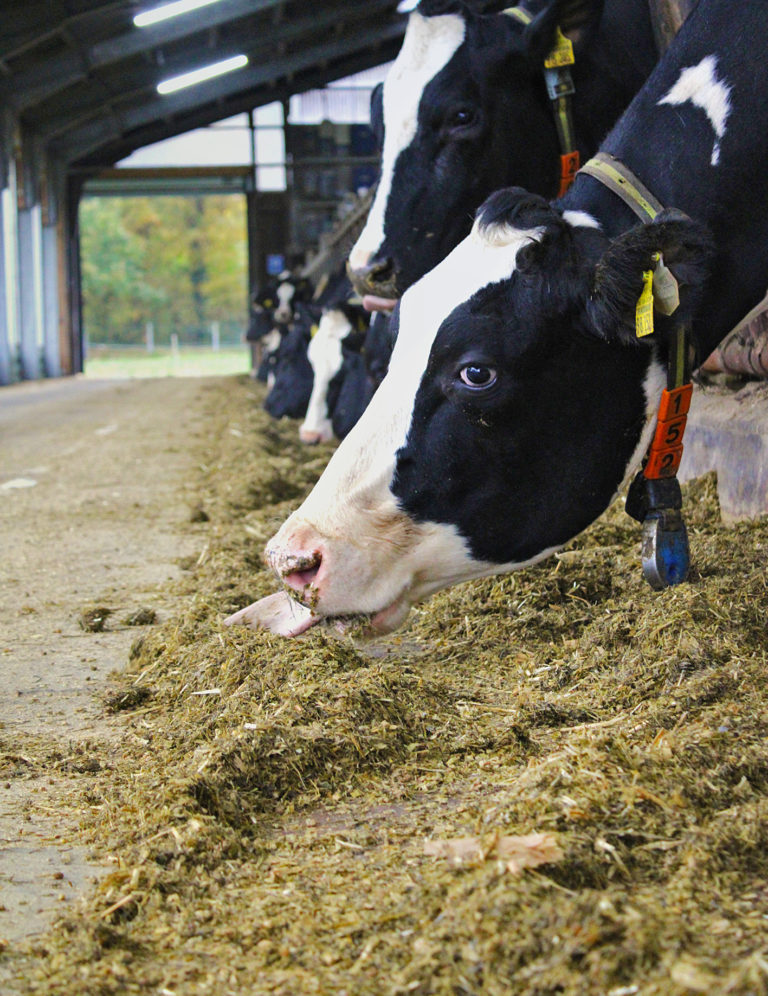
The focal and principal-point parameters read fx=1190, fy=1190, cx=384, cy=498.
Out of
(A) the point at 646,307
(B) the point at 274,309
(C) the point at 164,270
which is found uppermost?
(C) the point at 164,270

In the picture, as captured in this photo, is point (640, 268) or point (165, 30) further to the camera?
point (165, 30)

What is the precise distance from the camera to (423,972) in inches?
57.4

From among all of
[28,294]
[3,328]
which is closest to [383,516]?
[3,328]

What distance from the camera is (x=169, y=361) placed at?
4444 centimetres

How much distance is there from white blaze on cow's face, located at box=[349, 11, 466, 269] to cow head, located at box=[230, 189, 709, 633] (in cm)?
178

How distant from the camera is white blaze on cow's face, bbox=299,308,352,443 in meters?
9.36

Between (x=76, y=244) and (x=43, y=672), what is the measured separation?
30766mm

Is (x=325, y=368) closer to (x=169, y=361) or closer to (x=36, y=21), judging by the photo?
(x=36, y=21)

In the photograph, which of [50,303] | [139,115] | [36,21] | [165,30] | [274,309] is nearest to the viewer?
[36,21]

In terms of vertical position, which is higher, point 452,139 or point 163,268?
point 163,268

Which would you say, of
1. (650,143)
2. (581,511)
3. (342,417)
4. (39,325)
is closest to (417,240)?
(650,143)

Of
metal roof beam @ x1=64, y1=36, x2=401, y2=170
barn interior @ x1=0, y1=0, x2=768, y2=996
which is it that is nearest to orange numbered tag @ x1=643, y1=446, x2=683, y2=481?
barn interior @ x1=0, y1=0, x2=768, y2=996

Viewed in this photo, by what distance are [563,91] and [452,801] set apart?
2785 mm

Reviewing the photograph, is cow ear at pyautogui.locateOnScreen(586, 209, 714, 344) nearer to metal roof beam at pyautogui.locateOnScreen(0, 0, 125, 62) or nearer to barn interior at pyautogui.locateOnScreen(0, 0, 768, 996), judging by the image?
barn interior at pyautogui.locateOnScreen(0, 0, 768, 996)
